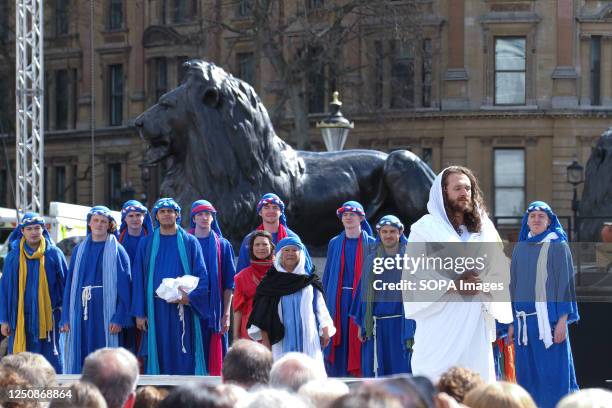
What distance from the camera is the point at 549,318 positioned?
1310 centimetres

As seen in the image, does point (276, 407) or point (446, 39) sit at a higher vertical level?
point (446, 39)

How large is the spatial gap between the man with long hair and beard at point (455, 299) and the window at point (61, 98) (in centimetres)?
5137

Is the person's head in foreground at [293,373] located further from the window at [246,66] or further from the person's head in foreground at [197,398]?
the window at [246,66]

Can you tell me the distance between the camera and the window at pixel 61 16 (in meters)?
59.1

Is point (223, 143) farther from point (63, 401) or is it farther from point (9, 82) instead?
point (9, 82)

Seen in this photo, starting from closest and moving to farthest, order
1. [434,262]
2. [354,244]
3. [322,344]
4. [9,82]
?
[434,262] → [322,344] → [354,244] → [9,82]

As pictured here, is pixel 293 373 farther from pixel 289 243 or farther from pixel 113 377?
pixel 289 243

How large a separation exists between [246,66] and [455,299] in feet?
146

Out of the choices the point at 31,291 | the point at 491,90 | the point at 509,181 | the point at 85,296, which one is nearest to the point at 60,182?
the point at 491,90

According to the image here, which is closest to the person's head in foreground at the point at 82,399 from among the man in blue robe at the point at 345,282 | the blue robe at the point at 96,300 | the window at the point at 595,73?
the blue robe at the point at 96,300

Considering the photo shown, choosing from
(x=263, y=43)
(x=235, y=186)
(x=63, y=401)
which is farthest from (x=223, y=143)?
(x=263, y=43)

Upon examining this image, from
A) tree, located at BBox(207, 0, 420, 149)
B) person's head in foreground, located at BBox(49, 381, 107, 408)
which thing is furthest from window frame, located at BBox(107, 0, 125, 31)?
person's head in foreground, located at BBox(49, 381, 107, 408)

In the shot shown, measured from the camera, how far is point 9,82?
57.6 meters

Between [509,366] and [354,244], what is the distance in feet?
5.88
